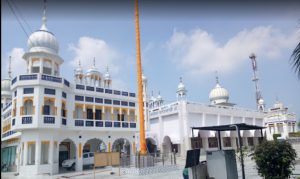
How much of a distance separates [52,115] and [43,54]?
586 cm

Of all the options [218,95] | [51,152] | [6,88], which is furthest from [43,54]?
[218,95]

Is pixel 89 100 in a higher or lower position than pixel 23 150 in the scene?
higher

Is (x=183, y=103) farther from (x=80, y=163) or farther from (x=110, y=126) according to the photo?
(x=80, y=163)

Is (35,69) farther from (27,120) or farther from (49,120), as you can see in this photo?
(49,120)

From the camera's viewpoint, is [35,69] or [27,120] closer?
[27,120]

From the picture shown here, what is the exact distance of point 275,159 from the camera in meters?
9.87

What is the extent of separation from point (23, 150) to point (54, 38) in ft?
35.2

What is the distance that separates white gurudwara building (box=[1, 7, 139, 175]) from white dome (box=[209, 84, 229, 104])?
25.7m

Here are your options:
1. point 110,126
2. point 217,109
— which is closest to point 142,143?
point 110,126

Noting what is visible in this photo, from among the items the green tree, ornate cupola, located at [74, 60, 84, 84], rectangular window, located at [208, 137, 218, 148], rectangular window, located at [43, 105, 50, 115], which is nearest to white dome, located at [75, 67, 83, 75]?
ornate cupola, located at [74, 60, 84, 84]

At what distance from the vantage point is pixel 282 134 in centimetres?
4731

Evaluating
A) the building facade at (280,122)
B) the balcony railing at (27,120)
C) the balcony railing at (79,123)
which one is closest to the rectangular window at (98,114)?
the balcony railing at (79,123)

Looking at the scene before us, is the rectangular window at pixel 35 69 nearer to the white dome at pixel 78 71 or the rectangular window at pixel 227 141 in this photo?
the white dome at pixel 78 71

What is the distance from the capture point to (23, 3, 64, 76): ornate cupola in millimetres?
23203
